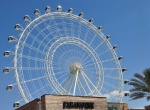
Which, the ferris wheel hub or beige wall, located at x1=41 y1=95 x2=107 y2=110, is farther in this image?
the ferris wheel hub

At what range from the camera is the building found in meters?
33.7

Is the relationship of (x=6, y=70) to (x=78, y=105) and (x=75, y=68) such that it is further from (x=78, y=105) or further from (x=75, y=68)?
(x=78, y=105)

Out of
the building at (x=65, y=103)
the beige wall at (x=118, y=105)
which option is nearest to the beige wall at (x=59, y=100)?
the building at (x=65, y=103)

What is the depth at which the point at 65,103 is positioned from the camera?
34.9m

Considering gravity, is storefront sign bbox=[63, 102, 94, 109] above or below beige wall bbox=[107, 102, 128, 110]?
below

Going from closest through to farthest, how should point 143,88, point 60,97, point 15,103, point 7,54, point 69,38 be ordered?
point 60,97, point 15,103, point 7,54, point 143,88, point 69,38

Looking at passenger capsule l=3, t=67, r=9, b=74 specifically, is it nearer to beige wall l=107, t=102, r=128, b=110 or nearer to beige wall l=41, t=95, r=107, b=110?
beige wall l=41, t=95, r=107, b=110

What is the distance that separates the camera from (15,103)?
1481 inches

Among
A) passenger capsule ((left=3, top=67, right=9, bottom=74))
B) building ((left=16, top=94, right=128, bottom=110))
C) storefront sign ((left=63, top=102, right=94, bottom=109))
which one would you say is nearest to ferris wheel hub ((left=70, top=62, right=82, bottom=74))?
building ((left=16, top=94, right=128, bottom=110))

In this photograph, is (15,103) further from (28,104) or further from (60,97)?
(60,97)

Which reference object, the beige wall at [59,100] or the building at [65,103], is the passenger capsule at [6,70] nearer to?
the building at [65,103]

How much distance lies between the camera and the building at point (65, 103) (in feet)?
110

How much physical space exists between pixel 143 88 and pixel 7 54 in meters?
18.2

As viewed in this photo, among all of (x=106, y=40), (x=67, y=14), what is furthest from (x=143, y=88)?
(x=67, y=14)
